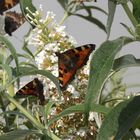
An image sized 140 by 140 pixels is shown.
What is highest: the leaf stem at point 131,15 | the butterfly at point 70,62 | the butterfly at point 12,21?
the leaf stem at point 131,15

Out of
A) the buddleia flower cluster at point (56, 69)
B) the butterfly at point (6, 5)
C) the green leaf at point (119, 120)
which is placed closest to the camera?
the green leaf at point (119, 120)

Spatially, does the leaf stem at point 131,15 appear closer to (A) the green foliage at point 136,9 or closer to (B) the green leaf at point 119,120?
(A) the green foliage at point 136,9

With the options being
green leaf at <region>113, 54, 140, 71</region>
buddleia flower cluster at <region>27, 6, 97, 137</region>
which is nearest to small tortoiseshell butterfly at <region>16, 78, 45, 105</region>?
buddleia flower cluster at <region>27, 6, 97, 137</region>

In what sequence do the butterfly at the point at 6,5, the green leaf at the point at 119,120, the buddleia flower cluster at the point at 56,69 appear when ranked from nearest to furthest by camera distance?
the green leaf at the point at 119,120 < the buddleia flower cluster at the point at 56,69 < the butterfly at the point at 6,5

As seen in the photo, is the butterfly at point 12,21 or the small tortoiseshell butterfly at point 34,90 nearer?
the small tortoiseshell butterfly at point 34,90

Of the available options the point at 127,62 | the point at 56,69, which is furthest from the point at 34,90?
the point at 127,62

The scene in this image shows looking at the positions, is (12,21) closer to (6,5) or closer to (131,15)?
(6,5)

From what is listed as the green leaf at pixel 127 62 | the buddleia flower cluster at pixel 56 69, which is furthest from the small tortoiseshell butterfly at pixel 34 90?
the green leaf at pixel 127 62

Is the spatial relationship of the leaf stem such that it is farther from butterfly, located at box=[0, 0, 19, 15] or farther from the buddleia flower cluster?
butterfly, located at box=[0, 0, 19, 15]
